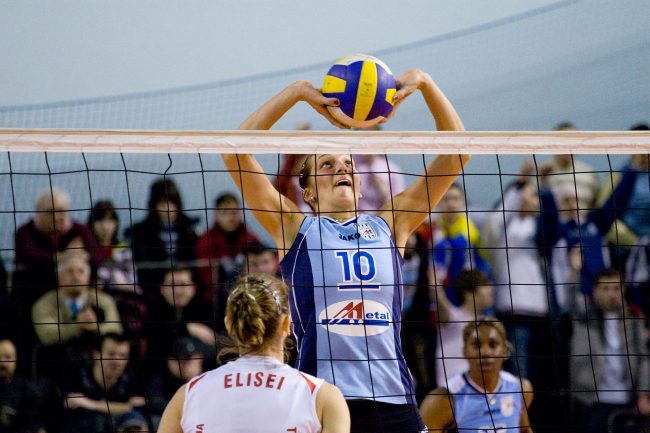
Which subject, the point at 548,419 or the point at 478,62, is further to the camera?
the point at 478,62

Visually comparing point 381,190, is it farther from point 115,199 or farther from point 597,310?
point 115,199

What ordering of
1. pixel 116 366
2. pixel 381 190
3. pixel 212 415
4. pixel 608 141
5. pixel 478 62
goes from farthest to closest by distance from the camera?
1. pixel 478 62
2. pixel 381 190
3. pixel 116 366
4. pixel 608 141
5. pixel 212 415

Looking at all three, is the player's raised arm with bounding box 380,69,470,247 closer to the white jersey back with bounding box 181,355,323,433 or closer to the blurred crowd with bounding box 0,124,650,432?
the white jersey back with bounding box 181,355,323,433

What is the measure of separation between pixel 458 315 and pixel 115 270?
2267 millimetres

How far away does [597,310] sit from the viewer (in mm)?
6254

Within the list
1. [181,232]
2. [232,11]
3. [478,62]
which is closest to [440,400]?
[181,232]

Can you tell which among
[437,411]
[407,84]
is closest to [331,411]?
[407,84]

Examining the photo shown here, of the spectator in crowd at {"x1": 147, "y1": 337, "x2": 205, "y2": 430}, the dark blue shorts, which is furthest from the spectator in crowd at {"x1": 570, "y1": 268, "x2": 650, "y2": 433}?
the dark blue shorts

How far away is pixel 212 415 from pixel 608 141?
7.22 ft

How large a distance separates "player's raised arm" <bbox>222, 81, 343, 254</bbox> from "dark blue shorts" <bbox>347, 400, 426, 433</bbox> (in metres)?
0.71

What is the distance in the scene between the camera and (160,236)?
666 cm

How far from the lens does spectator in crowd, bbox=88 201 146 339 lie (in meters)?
6.26

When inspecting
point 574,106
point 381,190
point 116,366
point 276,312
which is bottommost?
point 116,366

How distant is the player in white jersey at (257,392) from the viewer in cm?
271
